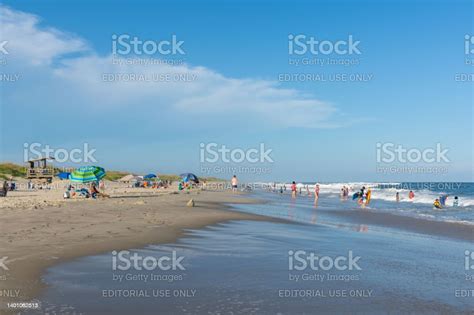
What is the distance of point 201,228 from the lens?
1563 cm

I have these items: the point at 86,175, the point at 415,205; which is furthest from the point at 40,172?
the point at 415,205

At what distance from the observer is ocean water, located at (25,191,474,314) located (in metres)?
6.09

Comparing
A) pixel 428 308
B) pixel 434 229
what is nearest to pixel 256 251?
pixel 428 308

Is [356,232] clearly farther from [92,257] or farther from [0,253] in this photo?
[0,253]

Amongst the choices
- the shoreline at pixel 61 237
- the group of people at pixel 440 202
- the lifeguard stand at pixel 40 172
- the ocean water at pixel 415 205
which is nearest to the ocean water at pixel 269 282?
the shoreline at pixel 61 237

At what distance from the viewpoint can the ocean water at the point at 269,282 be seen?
20.0ft

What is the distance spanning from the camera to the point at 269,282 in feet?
24.8

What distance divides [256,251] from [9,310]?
20.7ft
